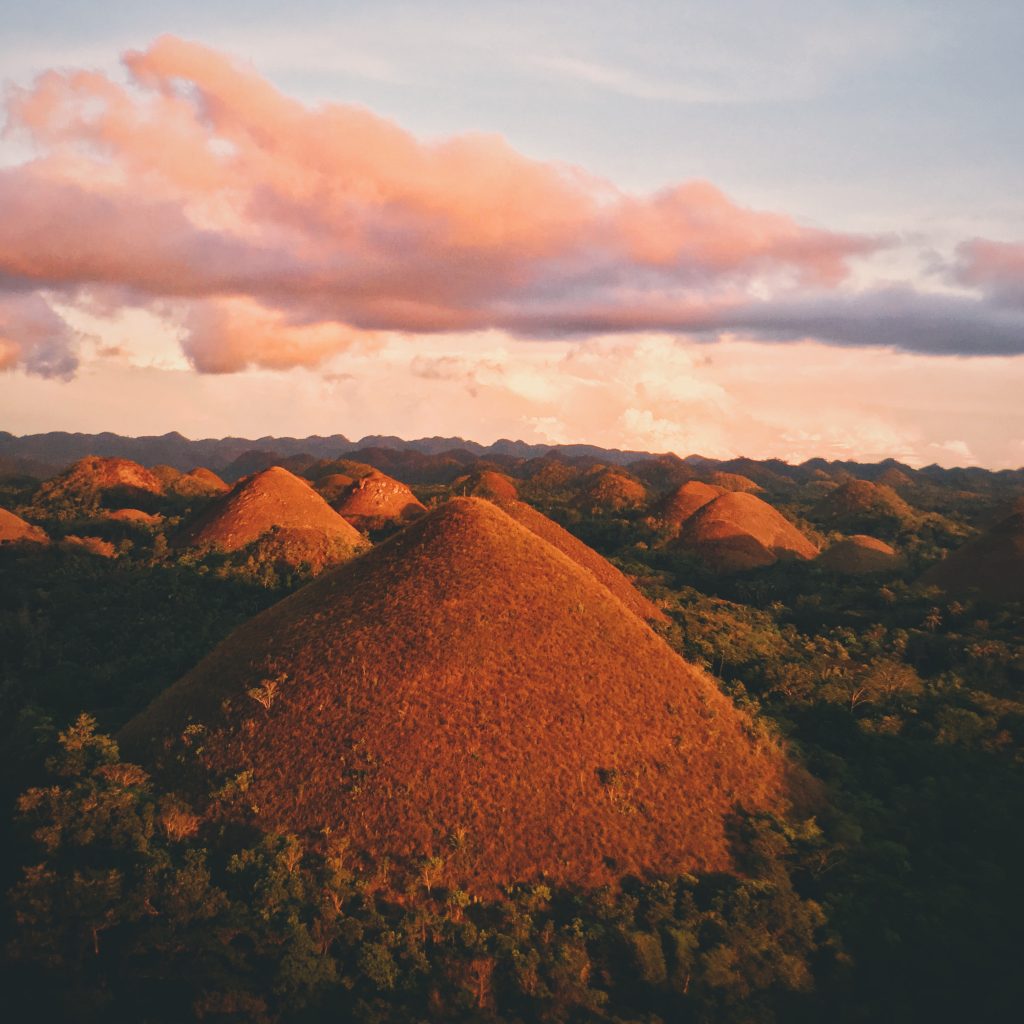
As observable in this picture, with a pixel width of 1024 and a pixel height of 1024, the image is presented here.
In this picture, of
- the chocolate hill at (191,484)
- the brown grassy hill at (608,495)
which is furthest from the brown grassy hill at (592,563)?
the chocolate hill at (191,484)

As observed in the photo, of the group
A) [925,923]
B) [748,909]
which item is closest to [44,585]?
[748,909]

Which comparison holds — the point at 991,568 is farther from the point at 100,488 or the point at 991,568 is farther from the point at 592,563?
the point at 100,488

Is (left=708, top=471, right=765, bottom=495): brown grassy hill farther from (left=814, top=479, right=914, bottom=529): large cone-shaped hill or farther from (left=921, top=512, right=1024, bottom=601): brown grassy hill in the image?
(left=921, top=512, right=1024, bottom=601): brown grassy hill

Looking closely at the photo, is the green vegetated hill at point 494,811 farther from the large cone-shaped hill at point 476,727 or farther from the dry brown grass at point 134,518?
the dry brown grass at point 134,518

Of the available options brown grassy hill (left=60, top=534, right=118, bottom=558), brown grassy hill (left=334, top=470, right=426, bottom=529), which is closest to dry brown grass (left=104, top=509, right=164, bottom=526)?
brown grassy hill (left=60, top=534, right=118, bottom=558)

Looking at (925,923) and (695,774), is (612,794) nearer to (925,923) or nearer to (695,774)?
(695,774)
